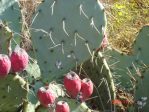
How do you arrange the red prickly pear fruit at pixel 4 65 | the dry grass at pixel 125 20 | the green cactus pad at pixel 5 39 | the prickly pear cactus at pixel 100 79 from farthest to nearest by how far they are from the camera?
the dry grass at pixel 125 20 < the prickly pear cactus at pixel 100 79 < the green cactus pad at pixel 5 39 < the red prickly pear fruit at pixel 4 65

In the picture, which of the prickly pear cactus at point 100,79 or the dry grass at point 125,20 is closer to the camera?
the prickly pear cactus at point 100,79

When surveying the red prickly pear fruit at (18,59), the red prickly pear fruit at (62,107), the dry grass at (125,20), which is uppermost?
the red prickly pear fruit at (18,59)

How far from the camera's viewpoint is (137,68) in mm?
3445

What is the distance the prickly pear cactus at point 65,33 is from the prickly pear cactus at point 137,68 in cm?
44

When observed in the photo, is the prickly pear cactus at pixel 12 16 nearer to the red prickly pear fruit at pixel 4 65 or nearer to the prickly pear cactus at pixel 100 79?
the prickly pear cactus at pixel 100 79

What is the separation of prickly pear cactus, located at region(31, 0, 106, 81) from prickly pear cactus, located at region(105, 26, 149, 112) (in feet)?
1.43

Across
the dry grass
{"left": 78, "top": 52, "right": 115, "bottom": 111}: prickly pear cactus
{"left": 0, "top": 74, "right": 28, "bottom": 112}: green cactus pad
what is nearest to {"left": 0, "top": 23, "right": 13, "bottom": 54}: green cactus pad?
{"left": 0, "top": 74, "right": 28, "bottom": 112}: green cactus pad

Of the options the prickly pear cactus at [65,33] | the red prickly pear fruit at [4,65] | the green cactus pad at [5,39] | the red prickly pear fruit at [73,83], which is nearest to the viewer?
the red prickly pear fruit at [4,65]

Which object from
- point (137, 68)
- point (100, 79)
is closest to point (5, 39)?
point (100, 79)

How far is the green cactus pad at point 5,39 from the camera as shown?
8.98ft

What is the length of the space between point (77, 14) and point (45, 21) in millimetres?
231

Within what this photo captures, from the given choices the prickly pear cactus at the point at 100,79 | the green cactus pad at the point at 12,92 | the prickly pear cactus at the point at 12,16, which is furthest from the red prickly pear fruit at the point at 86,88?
the prickly pear cactus at the point at 12,16

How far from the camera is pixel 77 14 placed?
118 inches

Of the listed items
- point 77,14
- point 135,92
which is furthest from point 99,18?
point 135,92
